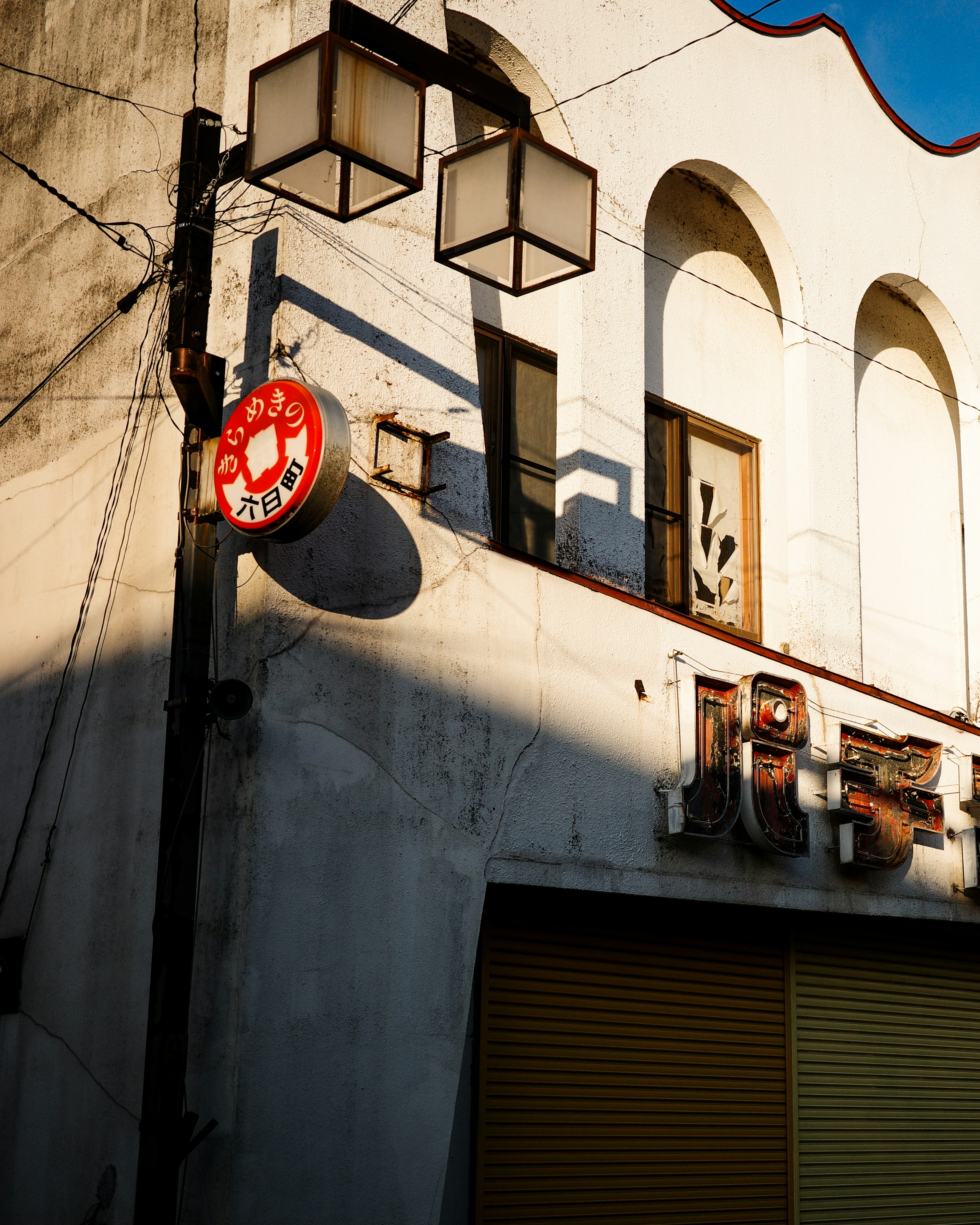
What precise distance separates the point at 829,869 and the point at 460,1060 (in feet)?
12.7

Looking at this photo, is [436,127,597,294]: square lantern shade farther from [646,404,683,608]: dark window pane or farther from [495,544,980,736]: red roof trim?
[646,404,683,608]: dark window pane

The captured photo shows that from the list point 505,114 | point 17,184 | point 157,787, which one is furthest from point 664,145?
point 157,787

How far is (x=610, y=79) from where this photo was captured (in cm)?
1062

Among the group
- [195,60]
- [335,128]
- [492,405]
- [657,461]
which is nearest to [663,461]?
[657,461]

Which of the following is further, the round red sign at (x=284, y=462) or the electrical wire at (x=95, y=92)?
the electrical wire at (x=95, y=92)

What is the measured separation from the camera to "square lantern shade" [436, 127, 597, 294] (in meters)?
6.38

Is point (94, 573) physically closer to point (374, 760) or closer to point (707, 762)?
point (374, 760)

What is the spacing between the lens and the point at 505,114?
22.9ft

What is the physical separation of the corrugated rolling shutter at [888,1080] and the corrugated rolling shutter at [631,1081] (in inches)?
16.3

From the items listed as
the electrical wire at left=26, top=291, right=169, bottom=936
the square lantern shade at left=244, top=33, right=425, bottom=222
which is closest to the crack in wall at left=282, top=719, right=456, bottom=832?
the electrical wire at left=26, top=291, right=169, bottom=936

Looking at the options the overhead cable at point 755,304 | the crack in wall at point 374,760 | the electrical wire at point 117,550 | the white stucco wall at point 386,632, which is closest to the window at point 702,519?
the white stucco wall at point 386,632

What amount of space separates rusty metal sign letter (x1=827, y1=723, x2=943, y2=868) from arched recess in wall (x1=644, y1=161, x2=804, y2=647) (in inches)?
47.3

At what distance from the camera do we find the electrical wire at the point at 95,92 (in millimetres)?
9570

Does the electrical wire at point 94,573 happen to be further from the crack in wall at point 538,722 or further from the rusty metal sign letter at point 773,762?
the rusty metal sign letter at point 773,762
